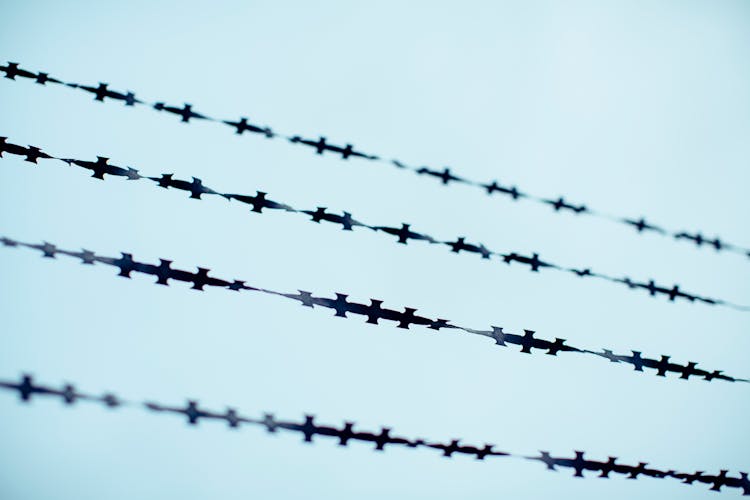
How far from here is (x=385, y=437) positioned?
3299 millimetres

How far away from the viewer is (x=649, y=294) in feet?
15.4

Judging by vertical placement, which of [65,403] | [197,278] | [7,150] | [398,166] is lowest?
[65,403]

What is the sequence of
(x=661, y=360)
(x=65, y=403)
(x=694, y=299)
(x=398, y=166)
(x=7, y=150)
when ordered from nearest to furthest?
(x=65, y=403), (x=7, y=150), (x=661, y=360), (x=398, y=166), (x=694, y=299)

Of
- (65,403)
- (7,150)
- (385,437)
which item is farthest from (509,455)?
(7,150)

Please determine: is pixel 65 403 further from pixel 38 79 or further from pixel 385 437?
A: pixel 38 79

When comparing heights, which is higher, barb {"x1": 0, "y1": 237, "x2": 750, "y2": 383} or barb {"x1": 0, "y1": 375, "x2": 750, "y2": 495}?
barb {"x1": 0, "y1": 237, "x2": 750, "y2": 383}

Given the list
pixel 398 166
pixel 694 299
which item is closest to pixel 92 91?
pixel 398 166

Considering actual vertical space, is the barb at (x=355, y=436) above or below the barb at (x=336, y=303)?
below

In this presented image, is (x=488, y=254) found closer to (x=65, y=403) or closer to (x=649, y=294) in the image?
(x=649, y=294)

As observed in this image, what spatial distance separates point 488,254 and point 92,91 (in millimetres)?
4045

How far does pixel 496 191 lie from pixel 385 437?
284cm

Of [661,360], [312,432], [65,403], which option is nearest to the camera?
[65,403]

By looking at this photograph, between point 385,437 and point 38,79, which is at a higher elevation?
point 38,79

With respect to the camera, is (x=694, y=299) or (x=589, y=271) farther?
(x=694, y=299)
